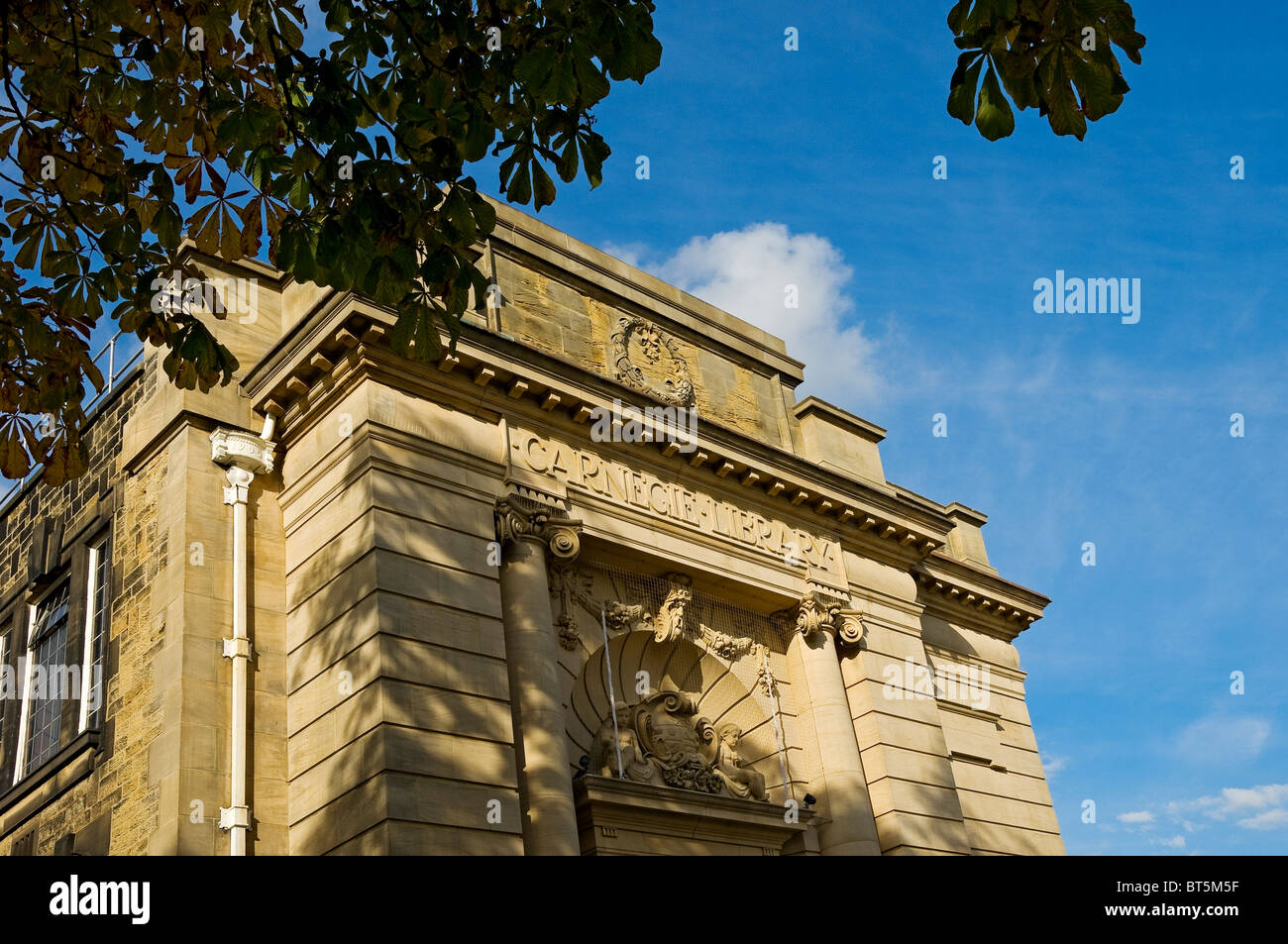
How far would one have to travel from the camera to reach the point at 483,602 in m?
15.2

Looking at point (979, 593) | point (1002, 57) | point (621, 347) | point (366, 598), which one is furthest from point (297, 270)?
point (979, 593)

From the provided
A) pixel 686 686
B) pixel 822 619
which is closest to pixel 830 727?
pixel 822 619

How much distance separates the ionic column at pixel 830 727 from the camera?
18000 mm

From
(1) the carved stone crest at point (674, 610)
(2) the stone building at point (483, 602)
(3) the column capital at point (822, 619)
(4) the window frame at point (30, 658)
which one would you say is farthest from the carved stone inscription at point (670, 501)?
(4) the window frame at point (30, 658)

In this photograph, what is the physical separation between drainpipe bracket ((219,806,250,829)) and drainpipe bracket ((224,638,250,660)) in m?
1.69

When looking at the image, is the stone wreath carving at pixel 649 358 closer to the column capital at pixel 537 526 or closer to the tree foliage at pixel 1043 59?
the column capital at pixel 537 526

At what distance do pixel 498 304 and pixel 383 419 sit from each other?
10.4ft

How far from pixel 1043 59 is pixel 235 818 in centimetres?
1101

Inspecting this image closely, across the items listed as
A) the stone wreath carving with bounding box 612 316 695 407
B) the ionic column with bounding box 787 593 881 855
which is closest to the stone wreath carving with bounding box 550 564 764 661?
the ionic column with bounding box 787 593 881 855

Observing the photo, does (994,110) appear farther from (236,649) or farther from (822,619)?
(822,619)

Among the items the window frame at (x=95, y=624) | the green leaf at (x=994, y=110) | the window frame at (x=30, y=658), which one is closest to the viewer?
the green leaf at (x=994, y=110)

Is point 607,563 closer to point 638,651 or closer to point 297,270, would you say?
point 638,651

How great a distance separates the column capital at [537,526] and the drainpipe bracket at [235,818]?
418 cm

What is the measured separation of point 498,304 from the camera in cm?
1795
